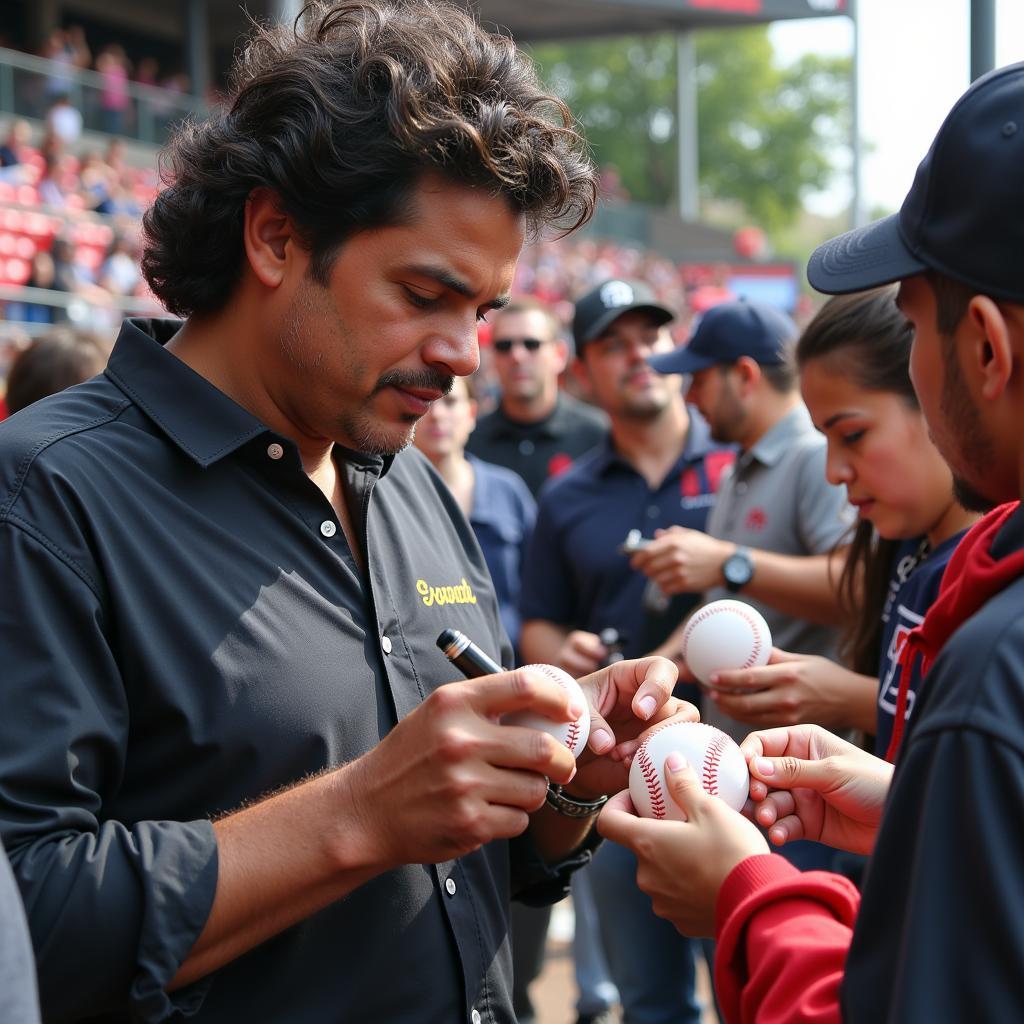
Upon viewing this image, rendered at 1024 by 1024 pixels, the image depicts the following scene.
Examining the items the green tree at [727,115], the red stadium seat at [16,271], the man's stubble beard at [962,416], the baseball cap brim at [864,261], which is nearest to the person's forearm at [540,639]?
the baseball cap brim at [864,261]

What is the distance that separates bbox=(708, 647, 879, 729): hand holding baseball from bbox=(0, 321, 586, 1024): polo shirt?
123 centimetres

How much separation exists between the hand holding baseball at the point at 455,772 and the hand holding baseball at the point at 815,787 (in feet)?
1.62

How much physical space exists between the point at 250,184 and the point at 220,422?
0.50 metres

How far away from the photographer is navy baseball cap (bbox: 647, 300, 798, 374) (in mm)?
5004

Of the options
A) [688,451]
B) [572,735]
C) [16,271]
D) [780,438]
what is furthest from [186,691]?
[16,271]

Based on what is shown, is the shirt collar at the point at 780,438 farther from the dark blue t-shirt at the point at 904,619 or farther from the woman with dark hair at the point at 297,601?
the woman with dark hair at the point at 297,601

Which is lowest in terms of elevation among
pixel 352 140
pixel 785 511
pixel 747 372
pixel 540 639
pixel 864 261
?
pixel 540 639

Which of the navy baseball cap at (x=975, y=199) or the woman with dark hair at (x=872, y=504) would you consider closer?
the navy baseball cap at (x=975, y=199)

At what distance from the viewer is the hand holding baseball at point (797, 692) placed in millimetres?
3469

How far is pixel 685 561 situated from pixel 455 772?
2595 mm

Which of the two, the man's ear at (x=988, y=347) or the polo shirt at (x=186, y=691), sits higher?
the man's ear at (x=988, y=347)

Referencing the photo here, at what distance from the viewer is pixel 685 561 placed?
4324 mm

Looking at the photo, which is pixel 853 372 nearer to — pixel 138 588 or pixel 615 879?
pixel 138 588

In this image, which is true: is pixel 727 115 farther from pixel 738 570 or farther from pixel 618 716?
pixel 618 716
